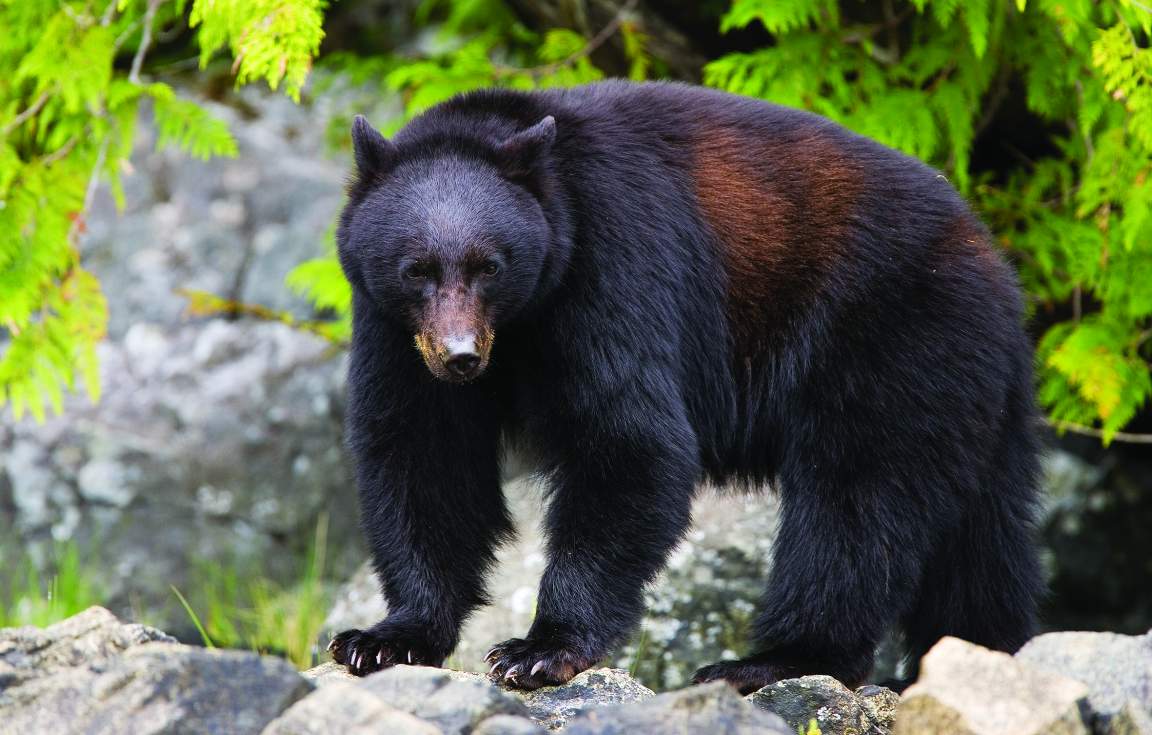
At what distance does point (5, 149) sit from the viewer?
5.97 meters

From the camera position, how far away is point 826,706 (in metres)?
4.03

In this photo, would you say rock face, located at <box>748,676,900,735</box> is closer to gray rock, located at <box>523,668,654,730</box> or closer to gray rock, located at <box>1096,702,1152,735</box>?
gray rock, located at <box>523,668,654,730</box>

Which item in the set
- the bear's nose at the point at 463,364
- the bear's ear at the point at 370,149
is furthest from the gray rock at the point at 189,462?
the bear's nose at the point at 463,364

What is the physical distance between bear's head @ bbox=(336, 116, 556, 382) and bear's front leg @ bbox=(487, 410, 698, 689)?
21.9 inches

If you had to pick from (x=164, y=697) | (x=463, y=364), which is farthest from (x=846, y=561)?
(x=164, y=697)

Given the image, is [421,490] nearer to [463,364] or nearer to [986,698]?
[463,364]

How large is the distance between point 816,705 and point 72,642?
213 centimetres

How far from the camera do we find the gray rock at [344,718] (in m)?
2.86

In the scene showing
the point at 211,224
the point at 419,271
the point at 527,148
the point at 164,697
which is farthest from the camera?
the point at 211,224

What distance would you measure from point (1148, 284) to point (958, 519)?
5.86ft

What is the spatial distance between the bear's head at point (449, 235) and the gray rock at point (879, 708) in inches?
61.0

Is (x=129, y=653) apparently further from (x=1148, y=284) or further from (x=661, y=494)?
(x=1148, y=284)

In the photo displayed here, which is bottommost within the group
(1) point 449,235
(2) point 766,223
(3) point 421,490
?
(3) point 421,490

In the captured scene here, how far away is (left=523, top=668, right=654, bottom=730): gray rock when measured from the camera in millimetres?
3842
